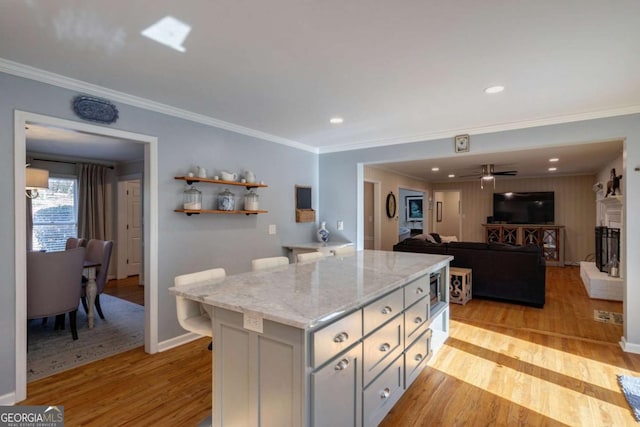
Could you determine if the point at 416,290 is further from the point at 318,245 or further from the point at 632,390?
the point at 318,245

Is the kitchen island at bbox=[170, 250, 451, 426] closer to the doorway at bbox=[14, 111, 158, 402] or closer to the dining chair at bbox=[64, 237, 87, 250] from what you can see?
the doorway at bbox=[14, 111, 158, 402]

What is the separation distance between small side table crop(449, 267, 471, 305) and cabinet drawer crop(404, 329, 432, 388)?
208 centimetres

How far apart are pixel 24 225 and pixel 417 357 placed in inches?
118

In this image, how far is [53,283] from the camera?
10.2ft

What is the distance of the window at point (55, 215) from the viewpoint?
559 cm

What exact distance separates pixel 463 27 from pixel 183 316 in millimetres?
2256

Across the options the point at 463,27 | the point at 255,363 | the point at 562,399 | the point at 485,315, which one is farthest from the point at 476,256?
the point at 255,363

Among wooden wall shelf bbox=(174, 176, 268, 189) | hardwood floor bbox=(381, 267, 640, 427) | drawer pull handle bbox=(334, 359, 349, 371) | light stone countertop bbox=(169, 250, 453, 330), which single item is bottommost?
hardwood floor bbox=(381, 267, 640, 427)

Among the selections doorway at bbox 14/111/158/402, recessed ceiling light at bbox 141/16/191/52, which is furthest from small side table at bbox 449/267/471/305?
recessed ceiling light at bbox 141/16/191/52

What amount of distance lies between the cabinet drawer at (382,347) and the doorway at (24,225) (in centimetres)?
218

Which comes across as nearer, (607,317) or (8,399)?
(8,399)

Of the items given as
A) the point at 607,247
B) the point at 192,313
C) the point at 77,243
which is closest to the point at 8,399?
the point at 192,313

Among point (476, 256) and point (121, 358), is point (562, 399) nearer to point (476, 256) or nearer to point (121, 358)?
point (476, 256)

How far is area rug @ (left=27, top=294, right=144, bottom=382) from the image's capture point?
2826 mm
